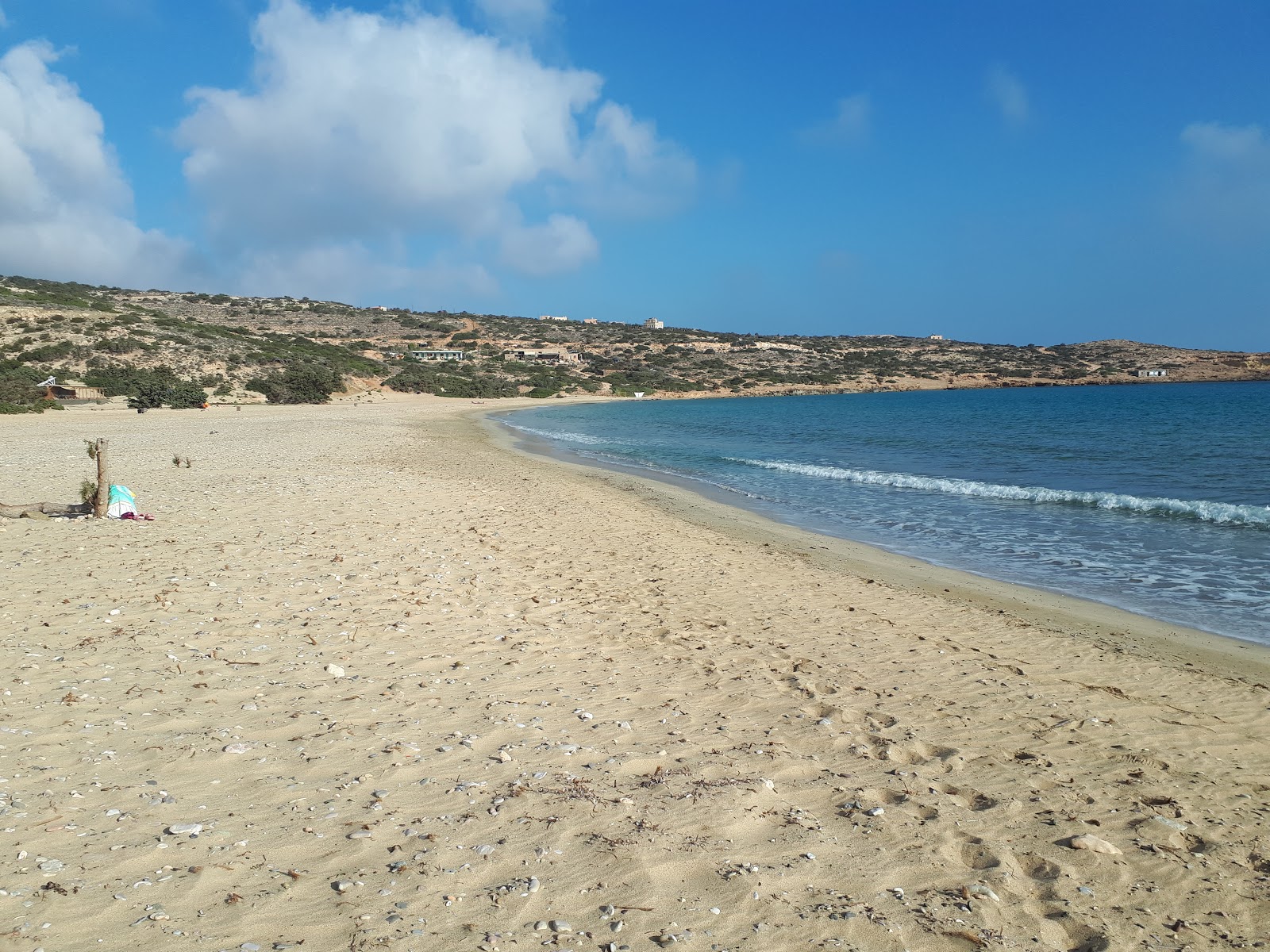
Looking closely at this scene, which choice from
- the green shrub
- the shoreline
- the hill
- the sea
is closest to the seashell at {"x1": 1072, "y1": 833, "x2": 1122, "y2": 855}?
the shoreline

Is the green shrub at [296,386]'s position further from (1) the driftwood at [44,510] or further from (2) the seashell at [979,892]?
(2) the seashell at [979,892]

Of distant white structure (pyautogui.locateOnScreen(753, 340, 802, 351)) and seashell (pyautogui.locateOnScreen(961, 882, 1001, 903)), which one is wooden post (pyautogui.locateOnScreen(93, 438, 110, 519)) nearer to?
seashell (pyautogui.locateOnScreen(961, 882, 1001, 903))

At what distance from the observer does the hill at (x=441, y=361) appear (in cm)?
4625

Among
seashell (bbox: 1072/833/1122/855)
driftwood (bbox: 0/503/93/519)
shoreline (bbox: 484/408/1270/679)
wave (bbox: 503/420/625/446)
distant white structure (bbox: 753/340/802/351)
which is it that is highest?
distant white structure (bbox: 753/340/802/351)

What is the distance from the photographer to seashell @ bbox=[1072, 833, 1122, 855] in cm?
367

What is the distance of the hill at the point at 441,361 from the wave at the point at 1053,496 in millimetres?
35254

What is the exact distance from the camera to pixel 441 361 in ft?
257

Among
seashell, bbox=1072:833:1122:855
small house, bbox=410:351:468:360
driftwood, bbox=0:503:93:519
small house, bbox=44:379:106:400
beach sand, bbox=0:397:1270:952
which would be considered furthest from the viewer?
small house, bbox=410:351:468:360

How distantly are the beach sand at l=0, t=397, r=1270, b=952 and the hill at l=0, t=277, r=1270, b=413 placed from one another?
36.5 metres

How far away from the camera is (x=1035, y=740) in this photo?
498 centimetres

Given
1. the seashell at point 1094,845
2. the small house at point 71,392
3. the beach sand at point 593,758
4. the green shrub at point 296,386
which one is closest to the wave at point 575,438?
the green shrub at point 296,386

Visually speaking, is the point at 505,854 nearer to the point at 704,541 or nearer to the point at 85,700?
the point at 85,700

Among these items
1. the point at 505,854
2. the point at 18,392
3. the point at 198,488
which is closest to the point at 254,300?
the point at 18,392

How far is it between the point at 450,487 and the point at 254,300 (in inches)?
3836
